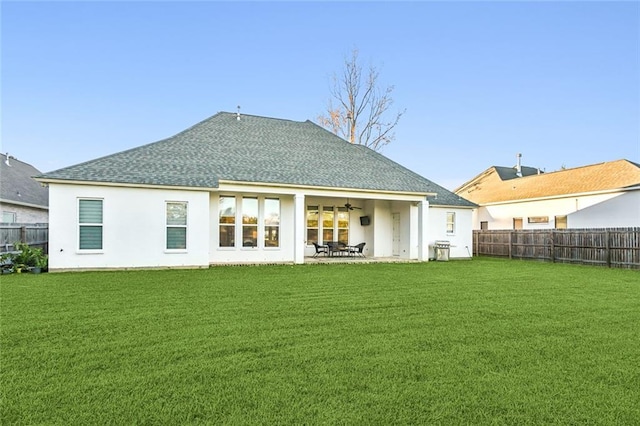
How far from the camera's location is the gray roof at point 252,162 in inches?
528

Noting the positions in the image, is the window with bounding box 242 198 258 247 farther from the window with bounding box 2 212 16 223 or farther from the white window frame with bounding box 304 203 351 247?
the window with bounding box 2 212 16 223

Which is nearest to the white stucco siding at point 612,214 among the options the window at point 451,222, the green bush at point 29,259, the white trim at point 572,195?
the white trim at point 572,195

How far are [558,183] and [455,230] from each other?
8.85 meters

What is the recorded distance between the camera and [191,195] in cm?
1366

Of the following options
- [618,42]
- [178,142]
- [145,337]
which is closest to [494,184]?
[618,42]

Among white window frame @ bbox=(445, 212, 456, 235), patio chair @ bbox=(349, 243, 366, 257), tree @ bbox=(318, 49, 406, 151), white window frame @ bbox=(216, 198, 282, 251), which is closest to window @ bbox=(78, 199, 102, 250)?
white window frame @ bbox=(216, 198, 282, 251)

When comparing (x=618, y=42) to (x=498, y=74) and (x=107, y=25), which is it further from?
(x=107, y=25)

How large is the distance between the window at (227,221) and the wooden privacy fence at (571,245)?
565 inches

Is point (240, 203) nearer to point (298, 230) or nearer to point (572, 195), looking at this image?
point (298, 230)

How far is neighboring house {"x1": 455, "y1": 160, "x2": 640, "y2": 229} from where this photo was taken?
63.8ft

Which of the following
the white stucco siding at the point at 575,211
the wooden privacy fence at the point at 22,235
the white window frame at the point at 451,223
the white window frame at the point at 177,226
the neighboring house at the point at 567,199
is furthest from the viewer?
the white window frame at the point at 451,223

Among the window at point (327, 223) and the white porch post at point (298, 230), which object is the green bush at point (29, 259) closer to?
the white porch post at point (298, 230)

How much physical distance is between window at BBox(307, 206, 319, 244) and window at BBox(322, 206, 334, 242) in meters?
0.36

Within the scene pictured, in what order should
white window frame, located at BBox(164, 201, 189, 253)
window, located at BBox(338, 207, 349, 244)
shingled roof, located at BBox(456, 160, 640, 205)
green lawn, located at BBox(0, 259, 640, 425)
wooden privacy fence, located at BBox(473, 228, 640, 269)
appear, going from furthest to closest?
shingled roof, located at BBox(456, 160, 640, 205) → window, located at BBox(338, 207, 349, 244) → wooden privacy fence, located at BBox(473, 228, 640, 269) → white window frame, located at BBox(164, 201, 189, 253) → green lawn, located at BBox(0, 259, 640, 425)
